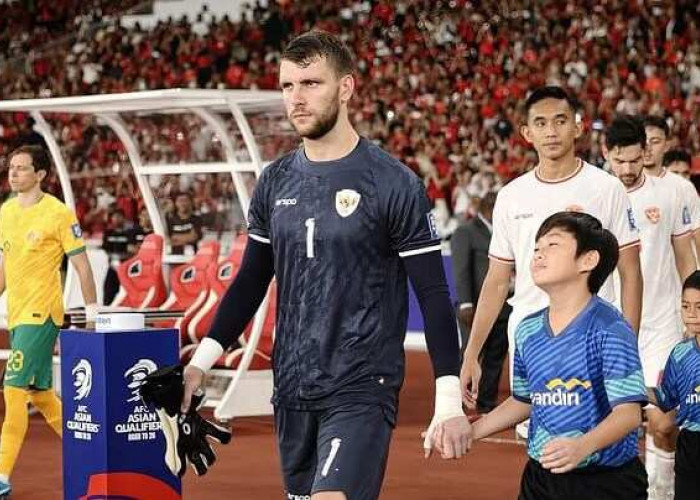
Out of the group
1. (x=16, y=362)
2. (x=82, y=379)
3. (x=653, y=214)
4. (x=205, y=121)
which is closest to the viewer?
(x=82, y=379)

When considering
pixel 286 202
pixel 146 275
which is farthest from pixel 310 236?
pixel 146 275

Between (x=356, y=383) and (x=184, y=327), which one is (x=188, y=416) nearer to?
(x=356, y=383)

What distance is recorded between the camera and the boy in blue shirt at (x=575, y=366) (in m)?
5.11

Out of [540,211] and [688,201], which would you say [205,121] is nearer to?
[688,201]

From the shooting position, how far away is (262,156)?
1314cm

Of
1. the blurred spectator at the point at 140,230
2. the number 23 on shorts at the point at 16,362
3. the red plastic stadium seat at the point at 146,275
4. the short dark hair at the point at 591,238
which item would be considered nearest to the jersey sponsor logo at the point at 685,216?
the short dark hair at the point at 591,238

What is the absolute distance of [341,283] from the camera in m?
5.01

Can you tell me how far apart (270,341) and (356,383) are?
8.34 meters

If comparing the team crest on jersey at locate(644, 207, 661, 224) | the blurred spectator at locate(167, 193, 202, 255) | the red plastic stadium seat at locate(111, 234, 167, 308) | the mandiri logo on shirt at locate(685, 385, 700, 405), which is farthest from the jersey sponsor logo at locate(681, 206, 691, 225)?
the red plastic stadium seat at locate(111, 234, 167, 308)

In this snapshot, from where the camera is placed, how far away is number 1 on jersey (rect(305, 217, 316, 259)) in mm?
5031

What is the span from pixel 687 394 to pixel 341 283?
101 inches

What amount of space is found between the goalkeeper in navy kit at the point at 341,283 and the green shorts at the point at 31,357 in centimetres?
472

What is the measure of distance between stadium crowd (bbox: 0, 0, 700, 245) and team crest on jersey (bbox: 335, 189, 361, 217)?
8.64 meters

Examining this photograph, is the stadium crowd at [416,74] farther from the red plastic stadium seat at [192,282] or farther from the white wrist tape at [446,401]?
the white wrist tape at [446,401]
